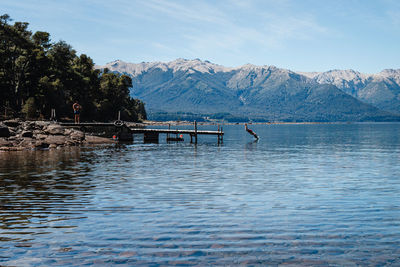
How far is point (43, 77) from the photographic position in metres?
95.7

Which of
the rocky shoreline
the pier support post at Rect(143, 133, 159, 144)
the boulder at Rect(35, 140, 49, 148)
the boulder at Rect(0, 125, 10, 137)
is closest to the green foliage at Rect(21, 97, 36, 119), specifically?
the rocky shoreline

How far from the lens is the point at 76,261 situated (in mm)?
10891

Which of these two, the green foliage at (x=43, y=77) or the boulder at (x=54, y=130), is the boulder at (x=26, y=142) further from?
the green foliage at (x=43, y=77)

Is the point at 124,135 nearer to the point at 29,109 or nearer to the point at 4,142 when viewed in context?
the point at 29,109

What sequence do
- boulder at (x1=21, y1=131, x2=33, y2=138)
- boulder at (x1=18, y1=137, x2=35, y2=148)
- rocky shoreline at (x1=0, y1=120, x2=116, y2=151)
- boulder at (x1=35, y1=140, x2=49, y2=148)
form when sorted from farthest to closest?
boulder at (x1=21, y1=131, x2=33, y2=138), boulder at (x1=35, y1=140, x2=49, y2=148), boulder at (x1=18, y1=137, x2=35, y2=148), rocky shoreline at (x1=0, y1=120, x2=116, y2=151)

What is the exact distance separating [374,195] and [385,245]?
32.8 feet

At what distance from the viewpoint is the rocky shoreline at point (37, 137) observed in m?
53.4

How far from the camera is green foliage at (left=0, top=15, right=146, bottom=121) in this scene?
87625 mm

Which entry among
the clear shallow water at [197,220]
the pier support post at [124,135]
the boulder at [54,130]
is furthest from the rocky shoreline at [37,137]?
the clear shallow water at [197,220]

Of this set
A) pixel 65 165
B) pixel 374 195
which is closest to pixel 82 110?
pixel 65 165

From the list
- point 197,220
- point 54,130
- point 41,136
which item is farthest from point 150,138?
point 197,220

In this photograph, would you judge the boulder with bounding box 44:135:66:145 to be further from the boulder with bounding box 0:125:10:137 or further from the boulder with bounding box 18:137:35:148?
the boulder with bounding box 0:125:10:137

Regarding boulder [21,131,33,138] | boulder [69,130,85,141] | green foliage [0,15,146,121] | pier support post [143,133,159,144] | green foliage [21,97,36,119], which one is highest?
green foliage [0,15,146,121]

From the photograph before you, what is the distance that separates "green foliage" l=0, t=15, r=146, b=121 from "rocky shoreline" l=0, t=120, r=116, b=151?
20.8 metres
